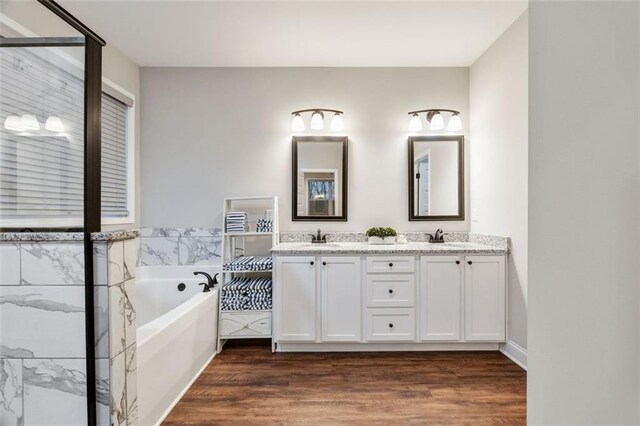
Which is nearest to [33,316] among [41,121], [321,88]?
[41,121]

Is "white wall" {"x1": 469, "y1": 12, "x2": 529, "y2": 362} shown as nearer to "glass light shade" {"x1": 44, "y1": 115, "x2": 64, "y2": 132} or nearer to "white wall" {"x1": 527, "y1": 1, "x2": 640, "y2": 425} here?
"white wall" {"x1": 527, "y1": 1, "x2": 640, "y2": 425}

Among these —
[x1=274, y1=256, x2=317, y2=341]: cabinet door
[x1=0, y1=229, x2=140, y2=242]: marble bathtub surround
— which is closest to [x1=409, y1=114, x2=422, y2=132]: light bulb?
[x1=274, y1=256, x2=317, y2=341]: cabinet door

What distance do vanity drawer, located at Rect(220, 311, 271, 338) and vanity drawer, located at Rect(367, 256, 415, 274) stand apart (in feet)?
3.34

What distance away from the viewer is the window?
4.14ft

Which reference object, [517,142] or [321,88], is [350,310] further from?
[321,88]

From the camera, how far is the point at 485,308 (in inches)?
110

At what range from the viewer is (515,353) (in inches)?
105

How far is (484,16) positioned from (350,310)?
2542mm

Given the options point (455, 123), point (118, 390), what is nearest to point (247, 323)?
point (118, 390)

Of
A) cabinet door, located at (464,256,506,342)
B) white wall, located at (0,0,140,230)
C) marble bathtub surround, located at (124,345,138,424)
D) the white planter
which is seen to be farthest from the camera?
the white planter

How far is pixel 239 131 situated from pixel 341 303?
6.47 feet

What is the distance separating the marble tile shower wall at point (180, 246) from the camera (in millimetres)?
3355

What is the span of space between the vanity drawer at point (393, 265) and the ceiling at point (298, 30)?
1.87 meters

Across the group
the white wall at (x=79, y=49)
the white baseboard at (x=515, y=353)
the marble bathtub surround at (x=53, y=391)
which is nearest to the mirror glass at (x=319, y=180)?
the white wall at (x=79, y=49)
